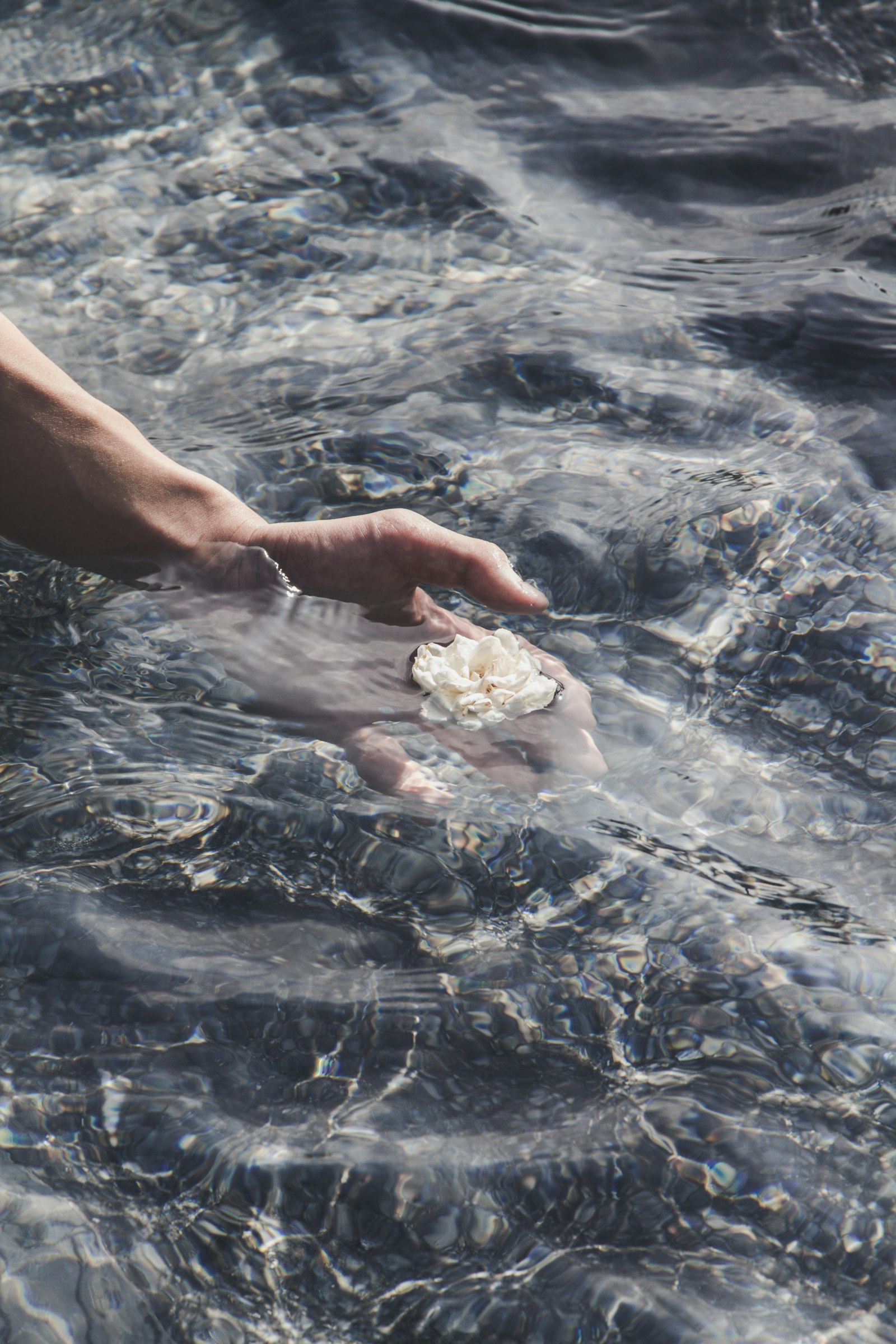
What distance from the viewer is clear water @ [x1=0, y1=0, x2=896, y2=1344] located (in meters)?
1.80

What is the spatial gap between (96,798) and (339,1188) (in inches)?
40.5

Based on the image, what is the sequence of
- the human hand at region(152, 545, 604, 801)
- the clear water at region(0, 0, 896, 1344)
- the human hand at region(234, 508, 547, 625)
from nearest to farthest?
the clear water at region(0, 0, 896, 1344) < the human hand at region(152, 545, 604, 801) < the human hand at region(234, 508, 547, 625)

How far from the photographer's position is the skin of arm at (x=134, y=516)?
2773 mm

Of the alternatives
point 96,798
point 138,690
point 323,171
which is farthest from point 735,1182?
point 323,171

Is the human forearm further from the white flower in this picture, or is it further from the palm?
the white flower

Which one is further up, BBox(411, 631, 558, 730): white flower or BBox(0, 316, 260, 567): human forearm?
BBox(0, 316, 260, 567): human forearm

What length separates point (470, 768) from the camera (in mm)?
2510

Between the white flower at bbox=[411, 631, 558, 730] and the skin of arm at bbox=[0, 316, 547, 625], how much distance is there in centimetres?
16

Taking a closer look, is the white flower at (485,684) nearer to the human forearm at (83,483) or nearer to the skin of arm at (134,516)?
the skin of arm at (134,516)

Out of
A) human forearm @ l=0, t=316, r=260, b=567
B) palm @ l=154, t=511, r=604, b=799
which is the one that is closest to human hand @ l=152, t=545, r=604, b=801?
palm @ l=154, t=511, r=604, b=799

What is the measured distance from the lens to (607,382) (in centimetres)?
366

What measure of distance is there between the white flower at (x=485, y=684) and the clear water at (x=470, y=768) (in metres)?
0.13

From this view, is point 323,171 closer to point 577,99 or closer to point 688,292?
point 577,99

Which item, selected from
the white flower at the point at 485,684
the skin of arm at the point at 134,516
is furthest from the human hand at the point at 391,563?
the white flower at the point at 485,684
